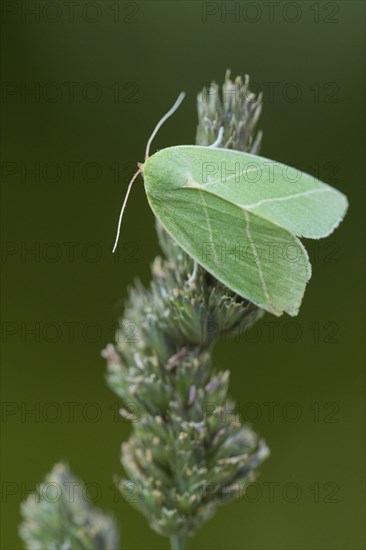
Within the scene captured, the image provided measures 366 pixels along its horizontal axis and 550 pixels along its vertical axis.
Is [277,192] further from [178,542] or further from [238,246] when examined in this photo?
[178,542]

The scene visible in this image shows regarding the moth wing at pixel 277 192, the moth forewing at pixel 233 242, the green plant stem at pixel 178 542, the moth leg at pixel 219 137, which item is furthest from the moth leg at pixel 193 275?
the green plant stem at pixel 178 542

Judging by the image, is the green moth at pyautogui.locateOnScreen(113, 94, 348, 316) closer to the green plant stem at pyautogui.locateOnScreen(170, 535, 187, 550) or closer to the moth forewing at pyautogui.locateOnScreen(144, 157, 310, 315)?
the moth forewing at pyautogui.locateOnScreen(144, 157, 310, 315)

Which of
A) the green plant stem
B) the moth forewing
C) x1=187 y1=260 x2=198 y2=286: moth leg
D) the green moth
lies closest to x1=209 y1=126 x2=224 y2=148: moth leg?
the green moth

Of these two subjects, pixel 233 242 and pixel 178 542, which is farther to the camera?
pixel 233 242

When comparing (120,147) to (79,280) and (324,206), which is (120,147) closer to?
(79,280)

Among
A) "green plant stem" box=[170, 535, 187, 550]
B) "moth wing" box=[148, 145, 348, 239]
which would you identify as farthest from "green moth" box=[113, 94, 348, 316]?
"green plant stem" box=[170, 535, 187, 550]

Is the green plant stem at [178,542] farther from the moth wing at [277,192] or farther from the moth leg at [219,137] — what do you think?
the moth leg at [219,137]

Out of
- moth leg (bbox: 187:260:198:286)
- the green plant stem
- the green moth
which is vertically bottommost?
the green plant stem

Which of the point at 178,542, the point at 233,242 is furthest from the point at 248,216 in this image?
the point at 178,542

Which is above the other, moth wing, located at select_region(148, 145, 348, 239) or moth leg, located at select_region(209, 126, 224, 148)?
moth leg, located at select_region(209, 126, 224, 148)
